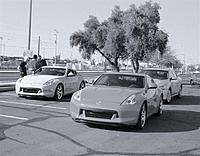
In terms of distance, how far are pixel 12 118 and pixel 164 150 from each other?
3900mm

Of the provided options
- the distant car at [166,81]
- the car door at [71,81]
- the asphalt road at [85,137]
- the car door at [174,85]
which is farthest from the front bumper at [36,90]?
the car door at [174,85]

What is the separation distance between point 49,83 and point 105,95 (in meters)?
4.88

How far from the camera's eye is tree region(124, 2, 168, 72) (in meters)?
19.9

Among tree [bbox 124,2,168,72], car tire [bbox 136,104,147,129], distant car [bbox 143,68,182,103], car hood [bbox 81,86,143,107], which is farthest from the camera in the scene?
tree [bbox 124,2,168,72]

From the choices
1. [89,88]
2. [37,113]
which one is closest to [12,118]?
[37,113]

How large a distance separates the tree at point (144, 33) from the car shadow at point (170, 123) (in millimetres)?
10143

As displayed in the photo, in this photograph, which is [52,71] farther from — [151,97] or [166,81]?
[151,97]

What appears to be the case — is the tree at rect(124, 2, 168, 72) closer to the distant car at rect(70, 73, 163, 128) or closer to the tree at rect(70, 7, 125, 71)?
the tree at rect(70, 7, 125, 71)

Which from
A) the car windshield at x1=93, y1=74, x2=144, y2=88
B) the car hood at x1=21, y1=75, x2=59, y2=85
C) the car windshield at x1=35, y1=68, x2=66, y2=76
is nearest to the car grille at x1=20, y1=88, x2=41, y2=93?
the car hood at x1=21, y1=75, x2=59, y2=85

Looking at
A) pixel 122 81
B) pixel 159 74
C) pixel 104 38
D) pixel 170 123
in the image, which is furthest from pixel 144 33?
pixel 170 123

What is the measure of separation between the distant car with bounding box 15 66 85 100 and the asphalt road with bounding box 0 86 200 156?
101 inches

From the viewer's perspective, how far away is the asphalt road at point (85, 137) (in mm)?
5230

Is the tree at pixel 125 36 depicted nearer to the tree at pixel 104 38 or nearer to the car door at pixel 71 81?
the tree at pixel 104 38

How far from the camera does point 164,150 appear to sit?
5484mm
